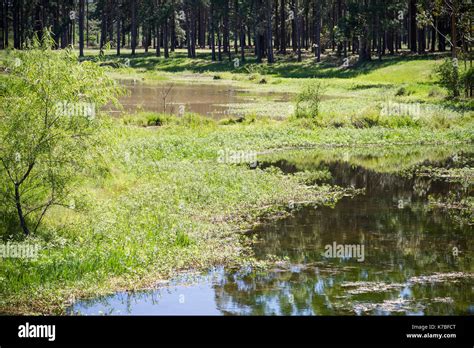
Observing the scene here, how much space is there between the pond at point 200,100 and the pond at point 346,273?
22.7 m

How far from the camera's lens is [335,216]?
23.3 meters

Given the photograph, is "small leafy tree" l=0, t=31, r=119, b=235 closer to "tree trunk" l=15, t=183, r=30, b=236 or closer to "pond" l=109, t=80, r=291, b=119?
"tree trunk" l=15, t=183, r=30, b=236

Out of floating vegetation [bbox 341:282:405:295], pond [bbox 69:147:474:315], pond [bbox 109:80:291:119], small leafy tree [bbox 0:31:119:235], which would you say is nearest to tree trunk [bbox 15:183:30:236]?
small leafy tree [bbox 0:31:119:235]

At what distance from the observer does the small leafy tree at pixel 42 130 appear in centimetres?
1819

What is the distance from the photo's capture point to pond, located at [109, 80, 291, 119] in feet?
166

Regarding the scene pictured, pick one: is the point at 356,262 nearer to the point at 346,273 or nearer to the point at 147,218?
the point at 346,273

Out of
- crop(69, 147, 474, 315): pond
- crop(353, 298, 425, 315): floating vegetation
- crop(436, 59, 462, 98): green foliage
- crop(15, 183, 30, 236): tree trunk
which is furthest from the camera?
crop(436, 59, 462, 98): green foliage

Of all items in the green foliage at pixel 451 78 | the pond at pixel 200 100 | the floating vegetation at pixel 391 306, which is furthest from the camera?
the green foliage at pixel 451 78

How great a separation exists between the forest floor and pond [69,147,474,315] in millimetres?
738

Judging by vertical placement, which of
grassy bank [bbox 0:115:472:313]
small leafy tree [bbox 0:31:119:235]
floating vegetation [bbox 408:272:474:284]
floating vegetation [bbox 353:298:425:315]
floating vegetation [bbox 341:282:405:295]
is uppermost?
small leafy tree [bbox 0:31:119:235]

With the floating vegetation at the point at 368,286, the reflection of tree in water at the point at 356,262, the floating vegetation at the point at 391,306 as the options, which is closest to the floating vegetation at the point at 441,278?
the reflection of tree in water at the point at 356,262

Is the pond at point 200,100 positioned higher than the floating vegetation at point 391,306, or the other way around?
the pond at point 200,100

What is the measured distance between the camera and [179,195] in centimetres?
2394

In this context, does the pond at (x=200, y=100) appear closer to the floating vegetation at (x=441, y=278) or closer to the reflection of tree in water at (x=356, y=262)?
the reflection of tree in water at (x=356, y=262)
